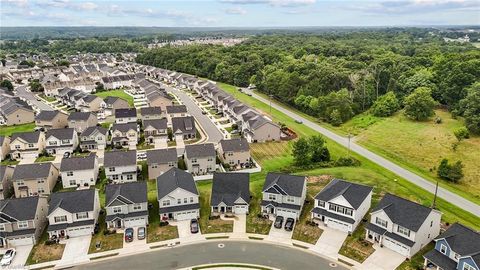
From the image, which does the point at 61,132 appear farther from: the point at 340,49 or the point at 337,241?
the point at 340,49

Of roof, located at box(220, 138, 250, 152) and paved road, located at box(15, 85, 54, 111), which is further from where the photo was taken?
paved road, located at box(15, 85, 54, 111)

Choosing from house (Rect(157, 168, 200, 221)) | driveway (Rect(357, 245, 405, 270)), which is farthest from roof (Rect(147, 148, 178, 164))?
driveway (Rect(357, 245, 405, 270))

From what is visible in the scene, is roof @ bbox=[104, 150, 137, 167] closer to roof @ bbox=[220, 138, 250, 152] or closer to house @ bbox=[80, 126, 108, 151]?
roof @ bbox=[220, 138, 250, 152]

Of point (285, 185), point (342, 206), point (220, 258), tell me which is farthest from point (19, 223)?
point (342, 206)

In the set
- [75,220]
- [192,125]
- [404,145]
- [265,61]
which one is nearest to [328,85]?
[404,145]

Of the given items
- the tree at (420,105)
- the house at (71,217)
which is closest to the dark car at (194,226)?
the house at (71,217)

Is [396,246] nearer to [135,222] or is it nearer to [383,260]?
[383,260]

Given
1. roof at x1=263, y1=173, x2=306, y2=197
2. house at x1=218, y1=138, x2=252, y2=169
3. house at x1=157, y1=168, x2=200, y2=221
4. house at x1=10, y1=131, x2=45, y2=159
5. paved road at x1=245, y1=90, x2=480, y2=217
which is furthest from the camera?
house at x1=10, y1=131, x2=45, y2=159
